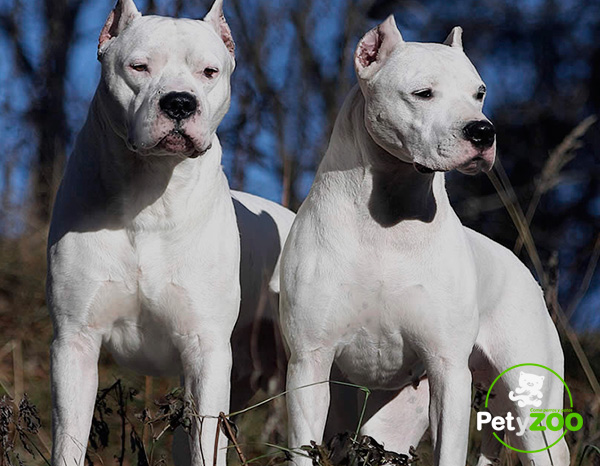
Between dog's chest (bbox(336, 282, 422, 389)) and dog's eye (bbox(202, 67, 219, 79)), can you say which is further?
dog's chest (bbox(336, 282, 422, 389))

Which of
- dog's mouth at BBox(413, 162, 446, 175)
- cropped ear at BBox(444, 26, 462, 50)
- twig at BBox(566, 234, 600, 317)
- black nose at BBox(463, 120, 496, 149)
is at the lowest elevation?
twig at BBox(566, 234, 600, 317)

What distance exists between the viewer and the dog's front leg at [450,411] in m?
4.17

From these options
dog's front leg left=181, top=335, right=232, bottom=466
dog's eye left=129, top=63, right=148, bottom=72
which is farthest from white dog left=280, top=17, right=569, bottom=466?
dog's eye left=129, top=63, right=148, bottom=72

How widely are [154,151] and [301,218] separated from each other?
2.53 ft

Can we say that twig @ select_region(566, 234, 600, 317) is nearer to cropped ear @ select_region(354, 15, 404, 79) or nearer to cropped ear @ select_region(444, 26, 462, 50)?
cropped ear @ select_region(444, 26, 462, 50)

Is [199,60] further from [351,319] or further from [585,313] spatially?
[585,313]

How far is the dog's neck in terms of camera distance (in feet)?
14.2

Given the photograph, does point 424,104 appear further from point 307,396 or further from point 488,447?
point 488,447

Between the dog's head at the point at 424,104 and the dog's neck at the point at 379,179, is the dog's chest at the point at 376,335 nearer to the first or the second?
the dog's neck at the point at 379,179

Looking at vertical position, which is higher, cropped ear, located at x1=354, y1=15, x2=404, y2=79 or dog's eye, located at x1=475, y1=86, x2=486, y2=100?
cropped ear, located at x1=354, y1=15, x2=404, y2=79

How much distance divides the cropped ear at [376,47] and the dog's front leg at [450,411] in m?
1.18

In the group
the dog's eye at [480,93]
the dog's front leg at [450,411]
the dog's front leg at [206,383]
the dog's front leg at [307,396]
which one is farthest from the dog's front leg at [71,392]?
the dog's eye at [480,93]

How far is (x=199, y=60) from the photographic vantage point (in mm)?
3961

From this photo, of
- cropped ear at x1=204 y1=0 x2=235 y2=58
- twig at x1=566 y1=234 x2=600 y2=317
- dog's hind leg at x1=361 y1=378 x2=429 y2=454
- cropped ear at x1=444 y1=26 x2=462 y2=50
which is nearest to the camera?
cropped ear at x1=204 y1=0 x2=235 y2=58
